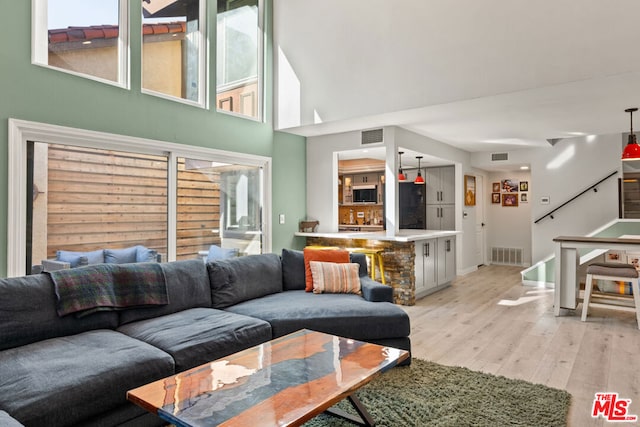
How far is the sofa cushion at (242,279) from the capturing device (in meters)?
3.48

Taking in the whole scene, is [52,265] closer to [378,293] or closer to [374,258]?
[378,293]

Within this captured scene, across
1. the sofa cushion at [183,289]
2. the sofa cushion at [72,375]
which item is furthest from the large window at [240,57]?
the sofa cushion at [72,375]

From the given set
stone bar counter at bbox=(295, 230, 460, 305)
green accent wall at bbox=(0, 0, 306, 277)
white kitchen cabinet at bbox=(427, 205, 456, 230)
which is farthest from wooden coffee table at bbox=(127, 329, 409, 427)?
white kitchen cabinet at bbox=(427, 205, 456, 230)

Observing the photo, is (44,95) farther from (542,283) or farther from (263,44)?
(542,283)

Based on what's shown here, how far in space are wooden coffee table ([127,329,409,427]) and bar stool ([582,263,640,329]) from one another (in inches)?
135

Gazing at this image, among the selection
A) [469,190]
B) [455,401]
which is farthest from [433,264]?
[455,401]

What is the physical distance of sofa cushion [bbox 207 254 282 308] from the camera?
11.4 feet

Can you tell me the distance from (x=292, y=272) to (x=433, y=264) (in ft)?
8.79

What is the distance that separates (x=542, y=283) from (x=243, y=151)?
16.8 ft

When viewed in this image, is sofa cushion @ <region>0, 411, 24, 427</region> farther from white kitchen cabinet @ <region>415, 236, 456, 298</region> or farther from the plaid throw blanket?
white kitchen cabinet @ <region>415, 236, 456, 298</region>

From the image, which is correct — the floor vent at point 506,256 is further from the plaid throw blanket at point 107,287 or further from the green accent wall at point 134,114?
the plaid throw blanket at point 107,287

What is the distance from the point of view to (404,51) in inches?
172

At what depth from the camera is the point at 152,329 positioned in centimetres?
273

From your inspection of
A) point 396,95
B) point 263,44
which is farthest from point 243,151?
point 396,95
